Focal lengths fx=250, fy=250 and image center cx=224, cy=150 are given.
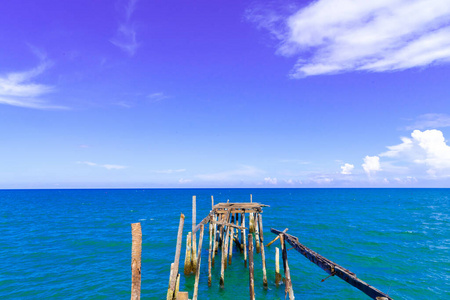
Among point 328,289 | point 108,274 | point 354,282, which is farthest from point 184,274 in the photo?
point 354,282

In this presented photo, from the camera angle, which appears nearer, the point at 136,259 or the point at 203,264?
the point at 136,259

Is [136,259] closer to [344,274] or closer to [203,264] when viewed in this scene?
[344,274]

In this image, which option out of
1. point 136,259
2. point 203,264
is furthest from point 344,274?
point 203,264

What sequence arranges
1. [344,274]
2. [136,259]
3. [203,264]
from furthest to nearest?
[203,264]
[344,274]
[136,259]

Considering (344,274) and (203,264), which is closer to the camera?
(344,274)

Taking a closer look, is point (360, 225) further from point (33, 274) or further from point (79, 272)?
point (33, 274)

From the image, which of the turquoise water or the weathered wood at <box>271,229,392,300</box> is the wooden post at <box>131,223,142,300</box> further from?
the turquoise water

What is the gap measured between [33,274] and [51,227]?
2113 cm

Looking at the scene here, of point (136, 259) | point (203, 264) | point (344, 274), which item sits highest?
point (136, 259)

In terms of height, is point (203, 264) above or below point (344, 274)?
below

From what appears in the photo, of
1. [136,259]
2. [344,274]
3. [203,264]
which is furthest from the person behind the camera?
[203,264]

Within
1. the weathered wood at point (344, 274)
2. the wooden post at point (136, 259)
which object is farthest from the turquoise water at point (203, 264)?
the wooden post at point (136, 259)

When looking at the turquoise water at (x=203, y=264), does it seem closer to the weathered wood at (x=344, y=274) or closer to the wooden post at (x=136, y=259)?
the weathered wood at (x=344, y=274)

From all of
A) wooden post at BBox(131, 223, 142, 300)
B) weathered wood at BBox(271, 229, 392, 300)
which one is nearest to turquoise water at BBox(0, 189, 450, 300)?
weathered wood at BBox(271, 229, 392, 300)
